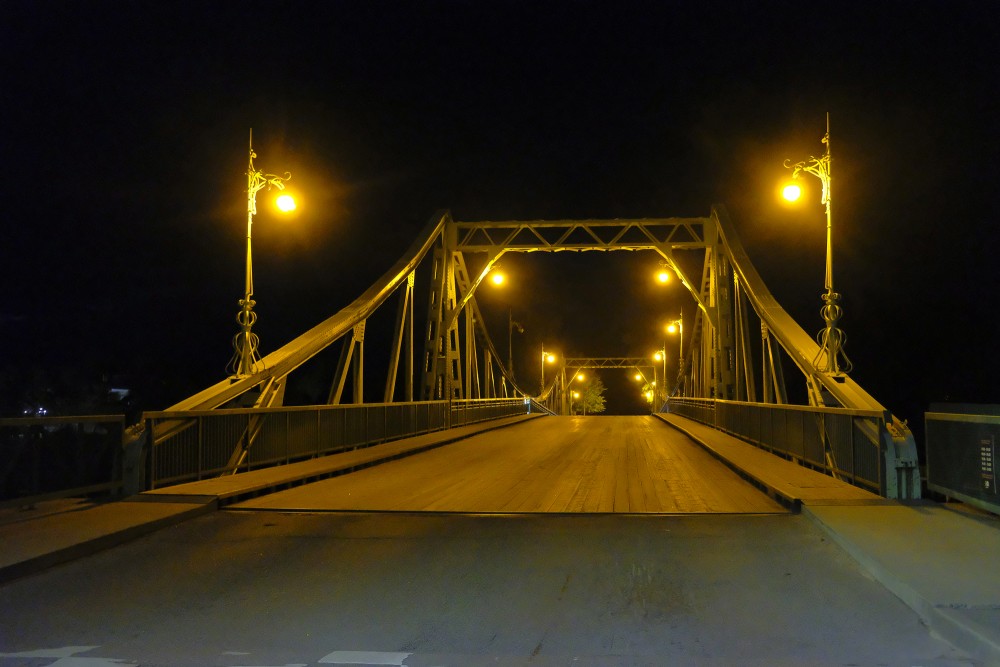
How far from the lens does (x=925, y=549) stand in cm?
753

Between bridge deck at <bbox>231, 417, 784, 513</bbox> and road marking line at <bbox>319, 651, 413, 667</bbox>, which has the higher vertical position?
bridge deck at <bbox>231, 417, 784, 513</bbox>

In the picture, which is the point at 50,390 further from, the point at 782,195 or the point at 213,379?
the point at 782,195

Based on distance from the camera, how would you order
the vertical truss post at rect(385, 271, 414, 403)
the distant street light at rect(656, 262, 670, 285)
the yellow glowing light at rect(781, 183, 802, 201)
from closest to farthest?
the yellow glowing light at rect(781, 183, 802, 201), the vertical truss post at rect(385, 271, 414, 403), the distant street light at rect(656, 262, 670, 285)

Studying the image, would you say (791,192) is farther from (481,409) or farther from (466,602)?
(481,409)

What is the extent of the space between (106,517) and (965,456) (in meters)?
9.40

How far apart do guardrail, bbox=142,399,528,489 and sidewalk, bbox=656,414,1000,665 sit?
8.20m

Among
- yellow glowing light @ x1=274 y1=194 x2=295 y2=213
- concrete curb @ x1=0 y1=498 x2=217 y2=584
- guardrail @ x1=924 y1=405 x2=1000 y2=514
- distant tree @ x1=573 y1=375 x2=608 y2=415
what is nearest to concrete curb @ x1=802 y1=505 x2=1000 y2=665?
guardrail @ x1=924 y1=405 x2=1000 y2=514

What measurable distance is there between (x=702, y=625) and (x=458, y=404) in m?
28.2

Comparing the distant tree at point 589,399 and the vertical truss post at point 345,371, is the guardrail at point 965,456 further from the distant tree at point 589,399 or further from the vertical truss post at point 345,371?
the distant tree at point 589,399

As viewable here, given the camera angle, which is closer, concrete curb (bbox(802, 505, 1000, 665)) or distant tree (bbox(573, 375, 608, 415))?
concrete curb (bbox(802, 505, 1000, 665))

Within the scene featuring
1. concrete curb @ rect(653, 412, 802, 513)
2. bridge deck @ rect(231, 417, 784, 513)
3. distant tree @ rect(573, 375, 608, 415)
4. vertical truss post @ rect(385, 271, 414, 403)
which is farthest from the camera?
distant tree @ rect(573, 375, 608, 415)

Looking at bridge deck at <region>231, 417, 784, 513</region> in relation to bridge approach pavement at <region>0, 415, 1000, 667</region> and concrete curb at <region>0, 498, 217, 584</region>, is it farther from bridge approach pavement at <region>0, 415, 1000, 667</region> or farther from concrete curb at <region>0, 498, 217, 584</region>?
concrete curb at <region>0, 498, 217, 584</region>

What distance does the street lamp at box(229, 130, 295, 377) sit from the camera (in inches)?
590

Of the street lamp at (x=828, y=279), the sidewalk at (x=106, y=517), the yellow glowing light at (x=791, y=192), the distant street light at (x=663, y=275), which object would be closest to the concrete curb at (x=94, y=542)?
the sidewalk at (x=106, y=517)
